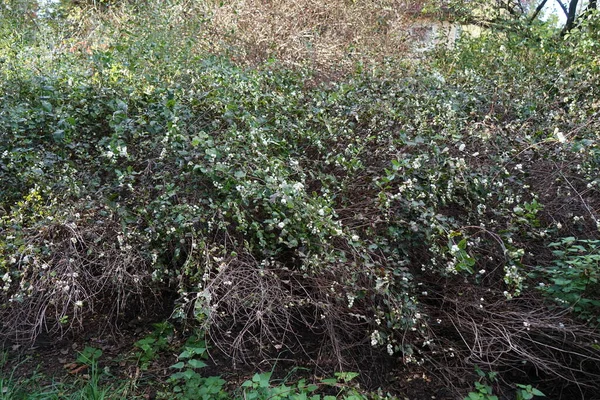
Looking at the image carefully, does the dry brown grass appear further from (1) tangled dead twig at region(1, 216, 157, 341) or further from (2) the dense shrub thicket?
(1) tangled dead twig at region(1, 216, 157, 341)

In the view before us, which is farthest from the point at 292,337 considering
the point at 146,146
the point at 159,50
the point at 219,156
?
the point at 159,50

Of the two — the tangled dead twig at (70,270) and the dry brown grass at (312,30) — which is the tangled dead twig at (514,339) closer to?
the tangled dead twig at (70,270)

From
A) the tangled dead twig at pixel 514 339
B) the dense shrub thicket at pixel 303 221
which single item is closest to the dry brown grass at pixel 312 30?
the dense shrub thicket at pixel 303 221

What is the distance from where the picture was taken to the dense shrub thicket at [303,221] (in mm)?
3088

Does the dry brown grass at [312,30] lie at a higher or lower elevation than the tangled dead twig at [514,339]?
higher

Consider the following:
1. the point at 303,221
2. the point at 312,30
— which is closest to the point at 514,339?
the point at 303,221

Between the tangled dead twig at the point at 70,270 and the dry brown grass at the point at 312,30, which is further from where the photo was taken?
the dry brown grass at the point at 312,30

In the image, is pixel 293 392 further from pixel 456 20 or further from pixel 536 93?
pixel 456 20

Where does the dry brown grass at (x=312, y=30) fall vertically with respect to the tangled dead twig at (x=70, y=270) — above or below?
above

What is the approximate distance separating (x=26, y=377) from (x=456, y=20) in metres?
6.90

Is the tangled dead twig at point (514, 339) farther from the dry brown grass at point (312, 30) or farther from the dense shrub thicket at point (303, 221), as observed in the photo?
the dry brown grass at point (312, 30)

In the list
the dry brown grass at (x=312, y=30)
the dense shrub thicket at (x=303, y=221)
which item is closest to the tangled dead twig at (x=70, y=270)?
the dense shrub thicket at (x=303, y=221)

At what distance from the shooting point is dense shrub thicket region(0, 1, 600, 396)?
122 inches

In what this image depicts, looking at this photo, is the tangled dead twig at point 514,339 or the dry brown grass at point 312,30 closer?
the tangled dead twig at point 514,339
